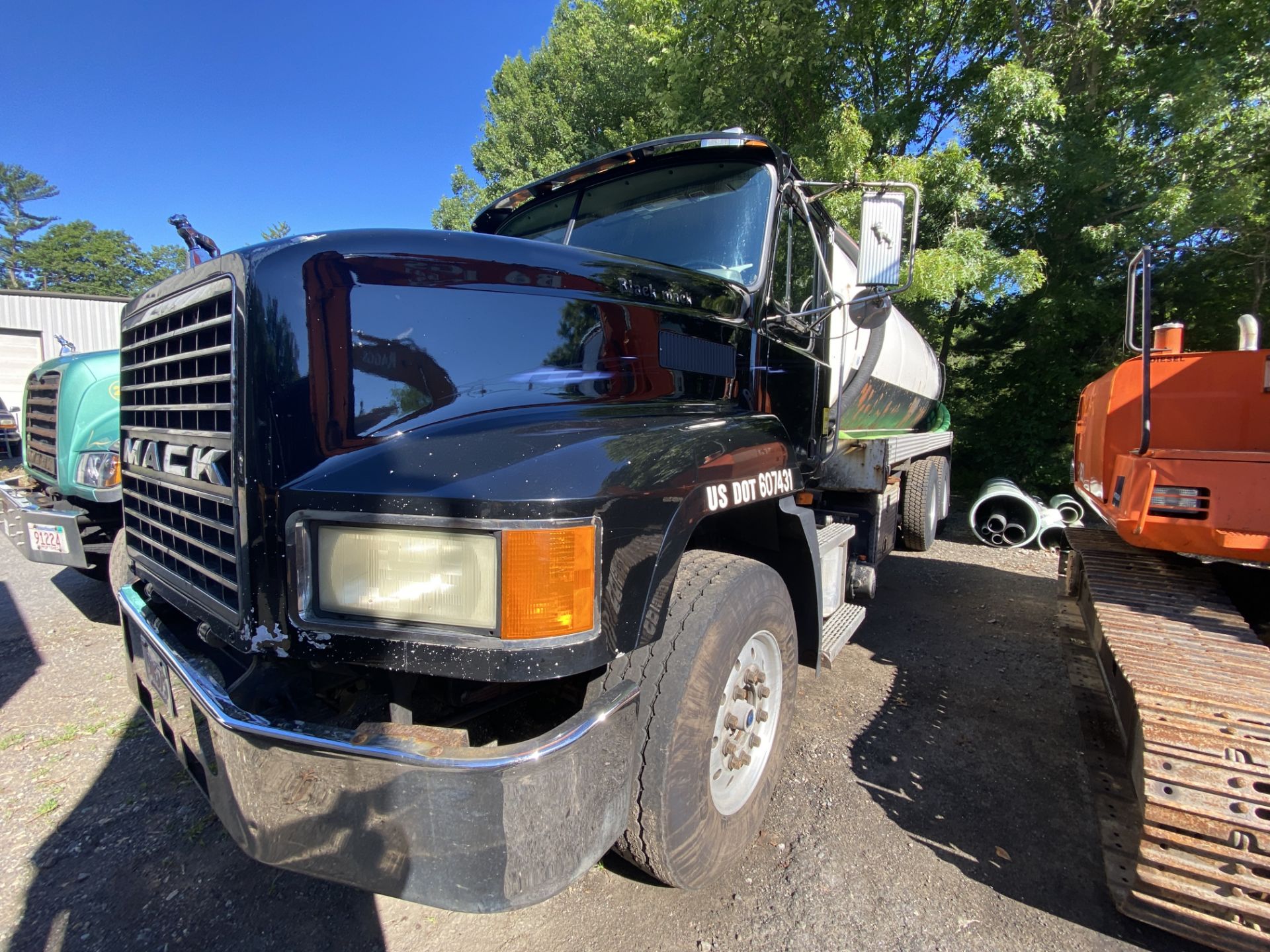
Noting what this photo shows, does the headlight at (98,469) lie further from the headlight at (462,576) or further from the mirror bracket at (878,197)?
the mirror bracket at (878,197)

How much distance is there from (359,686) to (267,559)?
667mm

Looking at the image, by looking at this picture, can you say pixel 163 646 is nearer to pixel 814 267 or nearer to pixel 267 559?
pixel 267 559

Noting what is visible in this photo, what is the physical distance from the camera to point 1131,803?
242 cm

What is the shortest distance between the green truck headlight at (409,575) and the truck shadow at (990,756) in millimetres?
2158

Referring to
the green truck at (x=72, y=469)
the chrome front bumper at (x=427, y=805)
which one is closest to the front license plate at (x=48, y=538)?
the green truck at (x=72, y=469)

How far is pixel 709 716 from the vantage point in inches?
74.8

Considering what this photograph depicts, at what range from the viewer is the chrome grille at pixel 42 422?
4680mm

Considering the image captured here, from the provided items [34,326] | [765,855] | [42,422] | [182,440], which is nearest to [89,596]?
[42,422]

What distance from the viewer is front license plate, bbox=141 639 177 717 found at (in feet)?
6.18

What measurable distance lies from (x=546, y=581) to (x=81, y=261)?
78.7 metres

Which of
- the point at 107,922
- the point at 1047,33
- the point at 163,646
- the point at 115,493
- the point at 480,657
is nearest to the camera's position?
the point at 480,657

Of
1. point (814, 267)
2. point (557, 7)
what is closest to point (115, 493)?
point (814, 267)

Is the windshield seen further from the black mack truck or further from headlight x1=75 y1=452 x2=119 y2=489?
headlight x1=75 y1=452 x2=119 y2=489

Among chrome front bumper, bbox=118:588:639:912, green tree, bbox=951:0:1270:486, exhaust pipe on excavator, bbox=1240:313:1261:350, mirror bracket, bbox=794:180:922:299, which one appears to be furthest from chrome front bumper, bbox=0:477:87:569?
green tree, bbox=951:0:1270:486
